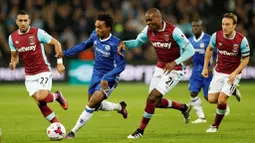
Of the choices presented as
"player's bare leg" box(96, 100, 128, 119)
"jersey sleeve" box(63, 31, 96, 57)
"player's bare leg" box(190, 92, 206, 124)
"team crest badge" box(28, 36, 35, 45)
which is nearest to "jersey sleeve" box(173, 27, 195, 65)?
"jersey sleeve" box(63, 31, 96, 57)

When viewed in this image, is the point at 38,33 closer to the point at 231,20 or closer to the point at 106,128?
the point at 106,128

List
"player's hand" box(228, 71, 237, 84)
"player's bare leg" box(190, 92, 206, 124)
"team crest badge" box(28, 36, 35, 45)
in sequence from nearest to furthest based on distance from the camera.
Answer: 1. "team crest badge" box(28, 36, 35, 45)
2. "player's hand" box(228, 71, 237, 84)
3. "player's bare leg" box(190, 92, 206, 124)

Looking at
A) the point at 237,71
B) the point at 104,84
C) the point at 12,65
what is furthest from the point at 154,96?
the point at 12,65

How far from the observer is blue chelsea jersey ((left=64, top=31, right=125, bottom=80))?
1162 centimetres

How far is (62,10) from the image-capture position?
28.8 meters

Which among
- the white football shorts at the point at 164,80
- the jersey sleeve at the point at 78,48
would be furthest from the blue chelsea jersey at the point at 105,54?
the white football shorts at the point at 164,80

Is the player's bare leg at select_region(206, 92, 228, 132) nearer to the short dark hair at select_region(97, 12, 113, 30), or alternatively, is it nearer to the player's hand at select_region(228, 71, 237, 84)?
the player's hand at select_region(228, 71, 237, 84)

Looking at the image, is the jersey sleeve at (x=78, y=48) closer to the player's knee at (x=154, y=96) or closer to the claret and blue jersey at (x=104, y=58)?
the claret and blue jersey at (x=104, y=58)

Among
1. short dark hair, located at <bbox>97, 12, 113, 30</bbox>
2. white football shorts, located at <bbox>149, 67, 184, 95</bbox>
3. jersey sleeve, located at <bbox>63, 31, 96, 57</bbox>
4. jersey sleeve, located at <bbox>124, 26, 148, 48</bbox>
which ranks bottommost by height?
white football shorts, located at <bbox>149, 67, 184, 95</bbox>

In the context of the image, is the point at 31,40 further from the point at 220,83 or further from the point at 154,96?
the point at 220,83

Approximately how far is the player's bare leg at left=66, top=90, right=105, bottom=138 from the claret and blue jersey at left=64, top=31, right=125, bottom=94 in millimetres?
248

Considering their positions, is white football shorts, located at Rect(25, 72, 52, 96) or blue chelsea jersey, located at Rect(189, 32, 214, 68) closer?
white football shorts, located at Rect(25, 72, 52, 96)

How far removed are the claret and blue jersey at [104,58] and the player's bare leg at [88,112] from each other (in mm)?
248

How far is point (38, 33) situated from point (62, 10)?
16.7 meters
